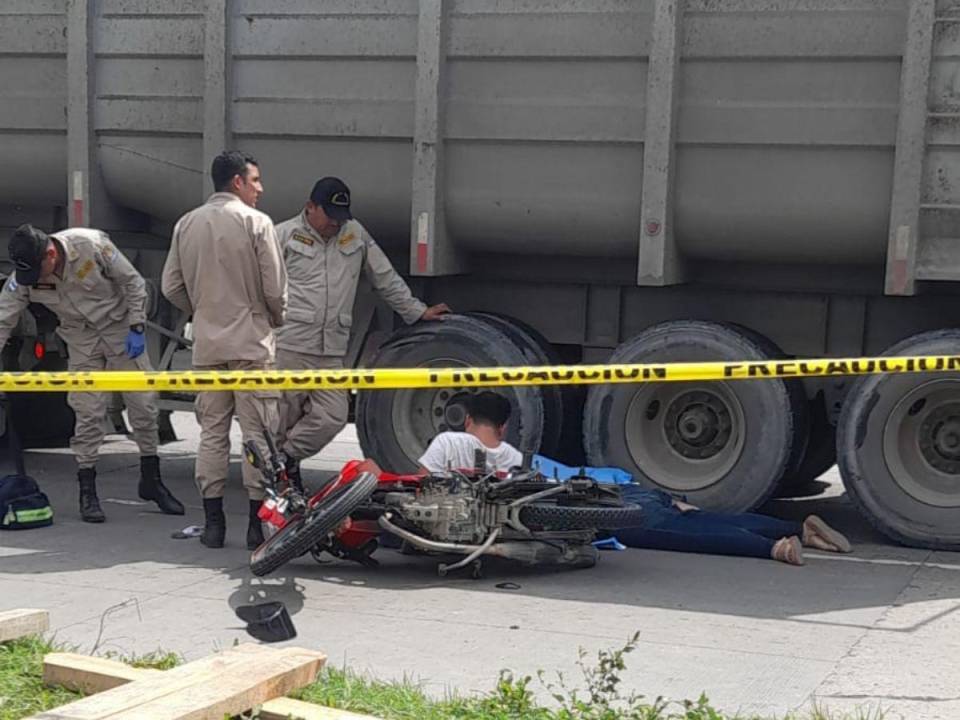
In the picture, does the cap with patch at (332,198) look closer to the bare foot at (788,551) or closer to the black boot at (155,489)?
the black boot at (155,489)

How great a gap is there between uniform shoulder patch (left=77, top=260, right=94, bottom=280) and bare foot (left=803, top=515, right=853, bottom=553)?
370 centimetres

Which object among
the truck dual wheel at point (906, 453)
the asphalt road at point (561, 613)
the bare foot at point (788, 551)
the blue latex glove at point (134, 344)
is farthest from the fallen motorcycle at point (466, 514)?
the blue latex glove at point (134, 344)

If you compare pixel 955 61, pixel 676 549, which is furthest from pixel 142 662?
pixel 955 61

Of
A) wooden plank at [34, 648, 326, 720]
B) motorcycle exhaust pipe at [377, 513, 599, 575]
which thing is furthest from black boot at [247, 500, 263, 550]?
wooden plank at [34, 648, 326, 720]

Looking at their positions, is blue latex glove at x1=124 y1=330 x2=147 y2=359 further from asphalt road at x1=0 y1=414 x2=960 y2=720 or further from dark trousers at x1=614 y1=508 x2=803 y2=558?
dark trousers at x1=614 y1=508 x2=803 y2=558

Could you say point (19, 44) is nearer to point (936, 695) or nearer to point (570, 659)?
point (570, 659)

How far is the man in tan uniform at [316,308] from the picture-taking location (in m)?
7.99

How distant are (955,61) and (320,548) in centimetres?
352

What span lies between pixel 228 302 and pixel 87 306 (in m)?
1.09

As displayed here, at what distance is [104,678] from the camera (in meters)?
4.68

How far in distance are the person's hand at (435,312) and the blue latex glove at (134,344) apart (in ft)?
4.75

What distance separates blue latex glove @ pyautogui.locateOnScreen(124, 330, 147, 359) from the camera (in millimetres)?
7938

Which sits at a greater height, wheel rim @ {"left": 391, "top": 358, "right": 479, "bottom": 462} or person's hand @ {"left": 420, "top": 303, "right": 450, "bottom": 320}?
person's hand @ {"left": 420, "top": 303, "right": 450, "bottom": 320}

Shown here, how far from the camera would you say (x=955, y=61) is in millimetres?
6980
